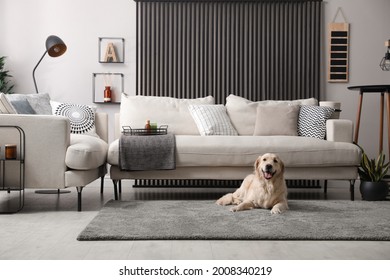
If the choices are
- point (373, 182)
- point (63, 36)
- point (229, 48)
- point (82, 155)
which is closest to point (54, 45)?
point (63, 36)

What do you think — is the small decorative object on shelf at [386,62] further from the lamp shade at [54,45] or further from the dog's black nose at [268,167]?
the lamp shade at [54,45]

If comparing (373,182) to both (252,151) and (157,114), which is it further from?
(157,114)

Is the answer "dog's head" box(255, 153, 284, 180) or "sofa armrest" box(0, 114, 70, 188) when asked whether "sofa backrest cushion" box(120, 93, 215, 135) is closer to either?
"sofa armrest" box(0, 114, 70, 188)

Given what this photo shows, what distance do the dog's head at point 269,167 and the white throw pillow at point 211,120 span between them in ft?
3.42

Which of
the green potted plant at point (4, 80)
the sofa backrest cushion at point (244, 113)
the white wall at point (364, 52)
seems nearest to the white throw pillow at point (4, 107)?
the green potted plant at point (4, 80)

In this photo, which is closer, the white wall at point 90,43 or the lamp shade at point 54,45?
the lamp shade at point 54,45

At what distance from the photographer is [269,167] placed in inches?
129

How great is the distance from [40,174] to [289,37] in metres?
3.16

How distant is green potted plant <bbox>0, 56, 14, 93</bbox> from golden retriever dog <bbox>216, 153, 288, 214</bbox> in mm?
3069

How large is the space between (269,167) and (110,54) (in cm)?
272

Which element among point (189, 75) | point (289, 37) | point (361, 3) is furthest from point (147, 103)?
point (361, 3)

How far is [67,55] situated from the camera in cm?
540

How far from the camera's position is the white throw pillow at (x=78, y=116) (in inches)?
171

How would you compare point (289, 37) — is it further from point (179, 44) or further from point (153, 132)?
point (153, 132)
